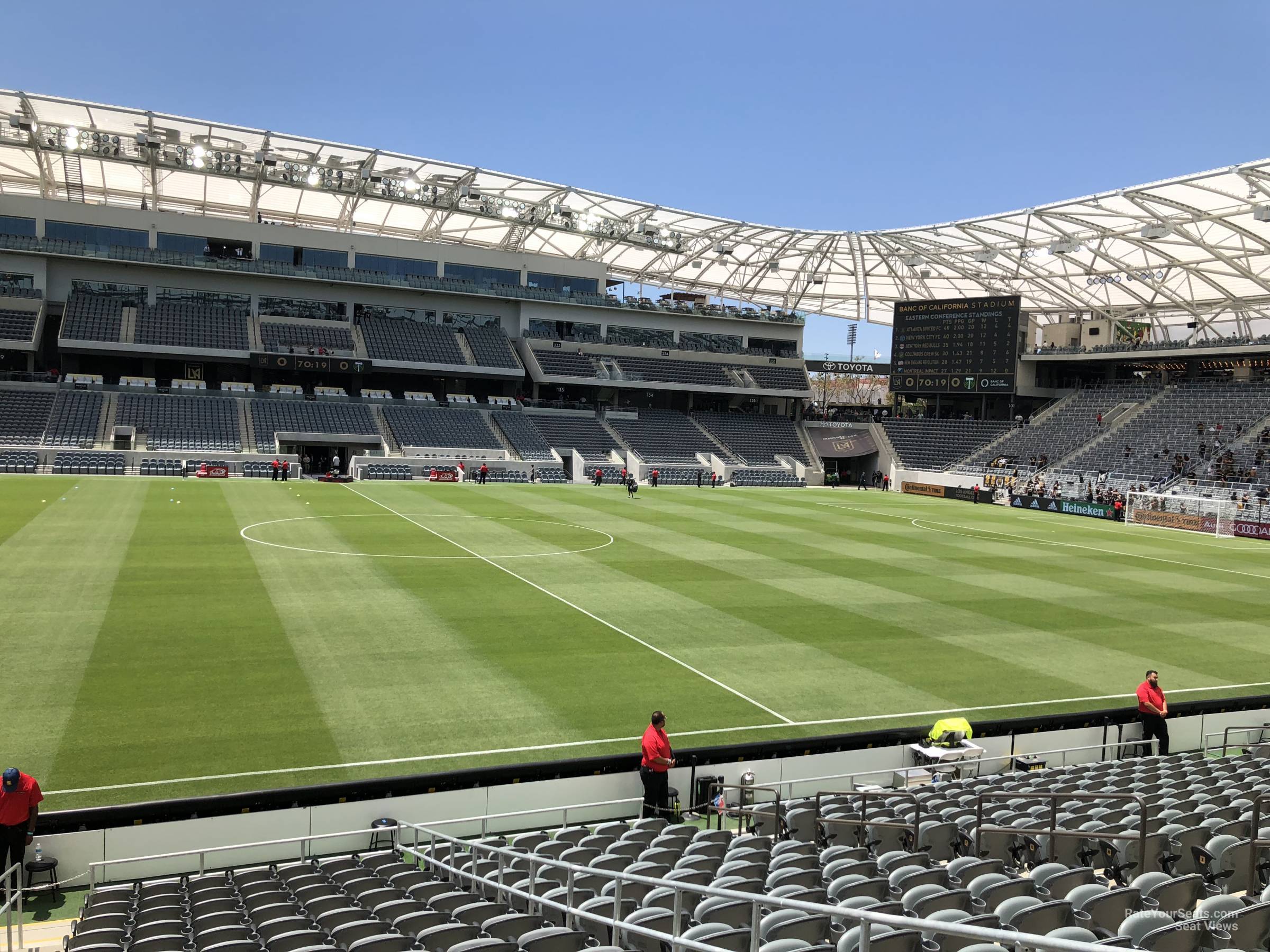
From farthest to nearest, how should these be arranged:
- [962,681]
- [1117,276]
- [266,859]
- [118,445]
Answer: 1. [1117,276]
2. [118,445]
3. [962,681]
4. [266,859]

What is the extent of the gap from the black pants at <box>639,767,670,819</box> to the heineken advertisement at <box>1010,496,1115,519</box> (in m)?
46.3

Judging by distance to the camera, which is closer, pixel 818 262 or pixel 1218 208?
pixel 1218 208

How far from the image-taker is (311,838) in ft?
30.4

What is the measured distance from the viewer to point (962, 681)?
704 inches

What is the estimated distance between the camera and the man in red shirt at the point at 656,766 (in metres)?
11.6

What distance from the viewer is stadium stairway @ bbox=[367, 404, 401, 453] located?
193 feet

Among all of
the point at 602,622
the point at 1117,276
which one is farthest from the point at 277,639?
the point at 1117,276

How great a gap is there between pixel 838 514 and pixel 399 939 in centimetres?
4240

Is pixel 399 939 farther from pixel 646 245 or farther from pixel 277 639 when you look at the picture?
pixel 646 245

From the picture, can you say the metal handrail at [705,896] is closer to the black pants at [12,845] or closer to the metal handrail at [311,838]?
the metal handrail at [311,838]

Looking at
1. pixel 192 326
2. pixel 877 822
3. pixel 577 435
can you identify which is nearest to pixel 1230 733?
pixel 877 822

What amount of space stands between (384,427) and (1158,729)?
5281 centimetres

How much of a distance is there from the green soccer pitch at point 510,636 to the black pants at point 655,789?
2.13 meters

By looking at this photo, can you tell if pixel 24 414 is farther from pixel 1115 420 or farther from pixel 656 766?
pixel 1115 420
